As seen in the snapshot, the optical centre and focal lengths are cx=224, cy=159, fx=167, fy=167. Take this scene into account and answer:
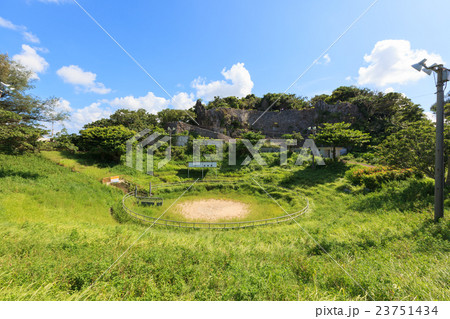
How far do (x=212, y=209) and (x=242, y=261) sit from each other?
9.05m

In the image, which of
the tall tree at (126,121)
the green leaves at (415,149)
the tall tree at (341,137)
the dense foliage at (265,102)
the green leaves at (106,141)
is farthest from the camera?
the dense foliage at (265,102)

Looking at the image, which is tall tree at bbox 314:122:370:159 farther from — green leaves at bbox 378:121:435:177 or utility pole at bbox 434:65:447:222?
utility pole at bbox 434:65:447:222

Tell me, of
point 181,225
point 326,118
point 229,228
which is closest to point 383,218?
point 229,228

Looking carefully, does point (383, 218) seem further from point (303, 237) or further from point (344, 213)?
point (303, 237)

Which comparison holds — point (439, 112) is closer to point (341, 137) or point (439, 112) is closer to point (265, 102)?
point (341, 137)

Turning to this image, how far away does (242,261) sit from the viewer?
512cm

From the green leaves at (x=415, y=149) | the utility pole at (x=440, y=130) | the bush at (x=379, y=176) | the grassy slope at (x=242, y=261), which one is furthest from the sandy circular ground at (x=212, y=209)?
the bush at (x=379, y=176)

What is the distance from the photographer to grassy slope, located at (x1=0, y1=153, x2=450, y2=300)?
3.28m

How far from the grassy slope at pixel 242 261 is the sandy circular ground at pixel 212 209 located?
2821 mm

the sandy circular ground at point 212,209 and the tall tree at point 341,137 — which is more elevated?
the tall tree at point 341,137

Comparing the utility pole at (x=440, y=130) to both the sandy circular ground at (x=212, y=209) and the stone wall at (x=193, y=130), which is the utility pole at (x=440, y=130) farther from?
the stone wall at (x=193, y=130)

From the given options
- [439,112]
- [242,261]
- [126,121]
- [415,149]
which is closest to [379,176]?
[415,149]

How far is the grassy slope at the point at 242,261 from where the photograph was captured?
328 centimetres

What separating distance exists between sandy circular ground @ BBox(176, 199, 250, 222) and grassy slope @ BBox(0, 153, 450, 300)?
2821 mm
